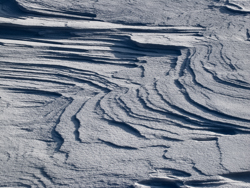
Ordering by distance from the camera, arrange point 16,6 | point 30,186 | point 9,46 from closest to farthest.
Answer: point 30,186, point 9,46, point 16,6

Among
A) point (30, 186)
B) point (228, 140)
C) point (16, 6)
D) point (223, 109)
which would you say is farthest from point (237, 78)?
point (16, 6)

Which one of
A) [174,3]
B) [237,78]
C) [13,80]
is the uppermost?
[174,3]

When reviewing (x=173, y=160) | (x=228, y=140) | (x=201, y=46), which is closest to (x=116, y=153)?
(x=173, y=160)

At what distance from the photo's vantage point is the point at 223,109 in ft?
4.09

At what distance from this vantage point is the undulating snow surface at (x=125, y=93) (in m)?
1.02

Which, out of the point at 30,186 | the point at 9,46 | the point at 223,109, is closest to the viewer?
the point at 30,186

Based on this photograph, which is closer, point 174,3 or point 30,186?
point 30,186

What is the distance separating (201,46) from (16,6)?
3.26 feet

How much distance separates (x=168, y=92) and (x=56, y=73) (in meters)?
0.48

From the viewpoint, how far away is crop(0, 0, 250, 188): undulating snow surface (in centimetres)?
102

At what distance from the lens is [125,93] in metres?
1.34

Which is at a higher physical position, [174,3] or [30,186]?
[174,3]

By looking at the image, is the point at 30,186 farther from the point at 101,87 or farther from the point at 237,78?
the point at 237,78

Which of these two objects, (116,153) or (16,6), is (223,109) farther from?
(16,6)
